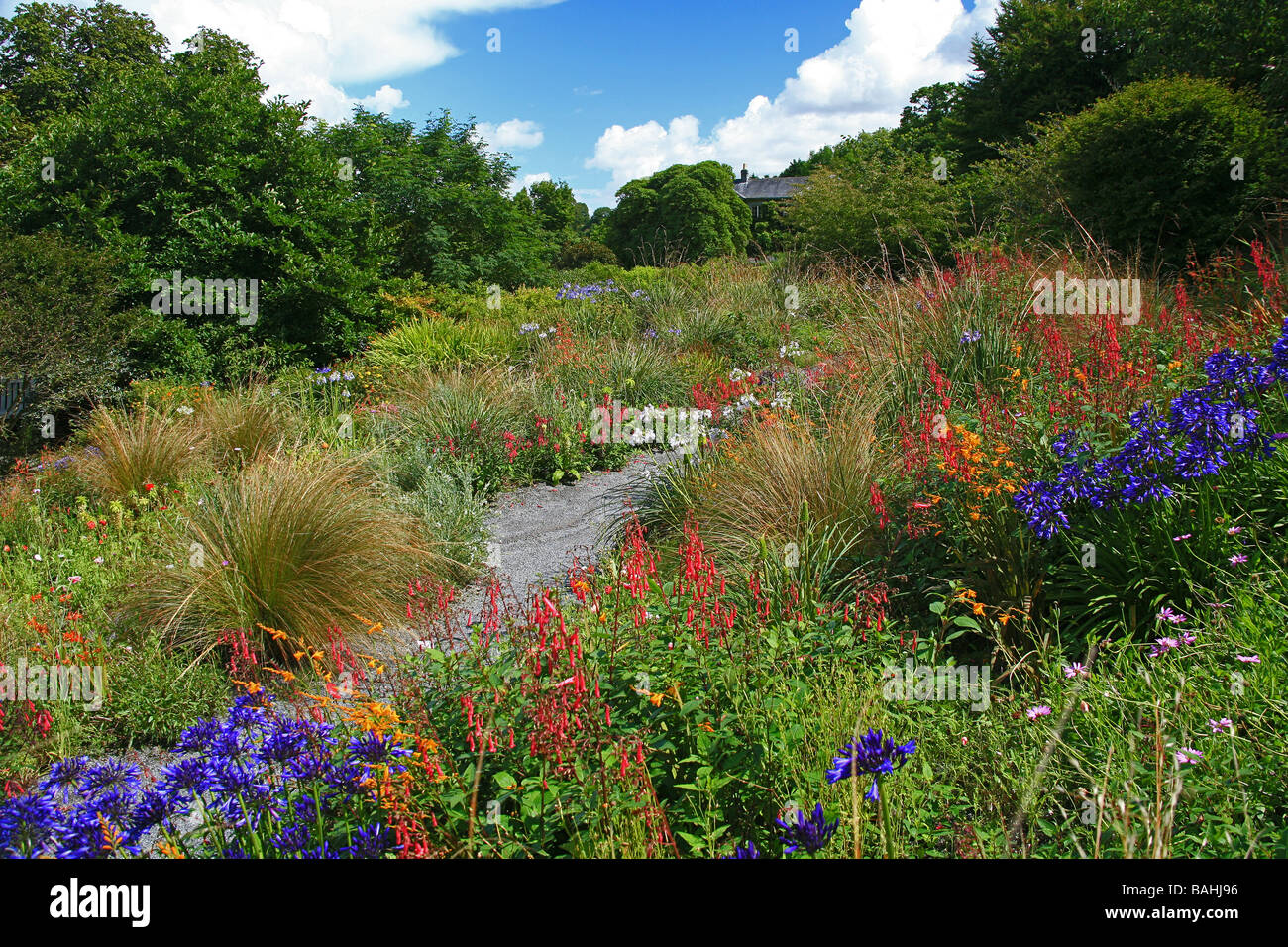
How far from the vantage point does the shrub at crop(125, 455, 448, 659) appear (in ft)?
11.9

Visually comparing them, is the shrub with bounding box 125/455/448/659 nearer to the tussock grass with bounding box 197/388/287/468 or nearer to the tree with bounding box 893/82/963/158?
the tussock grass with bounding box 197/388/287/468

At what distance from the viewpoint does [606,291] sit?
12.1m

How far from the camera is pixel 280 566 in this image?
12.3ft

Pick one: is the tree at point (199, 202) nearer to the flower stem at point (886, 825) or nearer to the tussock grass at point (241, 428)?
the tussock grass at point (241, 428)

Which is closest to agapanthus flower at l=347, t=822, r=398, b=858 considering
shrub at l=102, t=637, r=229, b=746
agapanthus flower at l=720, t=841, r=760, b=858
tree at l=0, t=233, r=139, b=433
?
agapanthus flower at l=720, t=841, r=760, b=858

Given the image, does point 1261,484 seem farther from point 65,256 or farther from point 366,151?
point 366,151

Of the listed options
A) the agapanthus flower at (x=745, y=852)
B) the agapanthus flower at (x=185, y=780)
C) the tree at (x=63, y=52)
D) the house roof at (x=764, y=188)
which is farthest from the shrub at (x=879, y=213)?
the house roof at (x=764, y=188)

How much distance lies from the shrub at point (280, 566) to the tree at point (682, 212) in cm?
Result: 3505

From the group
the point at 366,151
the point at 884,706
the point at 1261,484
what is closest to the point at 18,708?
the point at 884,706

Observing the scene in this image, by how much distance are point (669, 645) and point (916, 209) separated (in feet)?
41.9

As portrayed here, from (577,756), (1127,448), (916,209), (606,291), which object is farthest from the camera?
(916,209)

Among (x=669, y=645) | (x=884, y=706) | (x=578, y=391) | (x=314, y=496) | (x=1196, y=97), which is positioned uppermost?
(x=1196, y=97)

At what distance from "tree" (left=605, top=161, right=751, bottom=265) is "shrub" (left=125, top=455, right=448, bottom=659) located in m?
35.0

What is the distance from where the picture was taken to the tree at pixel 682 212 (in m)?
39.0
